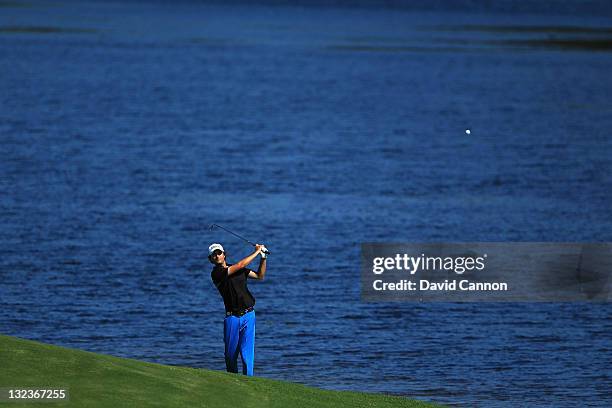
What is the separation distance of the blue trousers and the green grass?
64 cm

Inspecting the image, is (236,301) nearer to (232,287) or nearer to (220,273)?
(232,287)

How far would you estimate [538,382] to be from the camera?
28.0m

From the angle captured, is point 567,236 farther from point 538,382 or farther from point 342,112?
point 342,112

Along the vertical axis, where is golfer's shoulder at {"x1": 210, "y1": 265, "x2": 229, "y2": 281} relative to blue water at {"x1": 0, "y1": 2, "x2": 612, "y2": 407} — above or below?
below

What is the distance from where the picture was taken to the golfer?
21.2 metres

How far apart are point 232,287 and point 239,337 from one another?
86 cm

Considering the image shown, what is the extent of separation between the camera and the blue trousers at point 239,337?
21.3 meters

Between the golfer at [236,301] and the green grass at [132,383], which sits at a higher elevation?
the golfer at [236,301]

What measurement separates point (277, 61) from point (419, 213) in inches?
3761

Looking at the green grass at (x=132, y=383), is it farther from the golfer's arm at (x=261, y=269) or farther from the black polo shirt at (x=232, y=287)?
the golfer's arm at (x=261, y=269)

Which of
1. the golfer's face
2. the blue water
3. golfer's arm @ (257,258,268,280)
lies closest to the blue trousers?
golfer's arm @ (257,258,268,280)

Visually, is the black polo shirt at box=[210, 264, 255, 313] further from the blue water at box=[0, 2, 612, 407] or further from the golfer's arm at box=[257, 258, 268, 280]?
the blue water at box=[0, 2, 612, 407]

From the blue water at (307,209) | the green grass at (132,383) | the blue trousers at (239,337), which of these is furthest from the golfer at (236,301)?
the blue water at (307,209)

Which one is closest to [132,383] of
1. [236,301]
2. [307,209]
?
[236,301]
